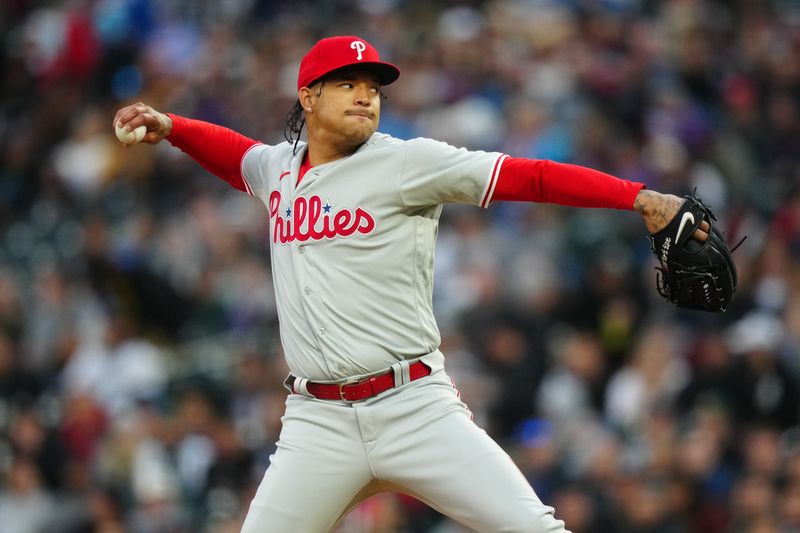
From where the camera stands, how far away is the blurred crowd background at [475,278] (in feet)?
25.2

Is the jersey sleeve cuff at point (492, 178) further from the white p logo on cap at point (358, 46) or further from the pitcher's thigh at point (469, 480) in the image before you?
the pitcher's thigh at point (469, 480)

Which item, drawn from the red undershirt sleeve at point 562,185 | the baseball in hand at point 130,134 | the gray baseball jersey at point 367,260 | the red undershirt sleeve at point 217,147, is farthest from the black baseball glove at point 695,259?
the baseball in hand at point 130,134

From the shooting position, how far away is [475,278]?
9250 millimetres

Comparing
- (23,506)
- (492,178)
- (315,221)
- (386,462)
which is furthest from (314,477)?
(23,506)

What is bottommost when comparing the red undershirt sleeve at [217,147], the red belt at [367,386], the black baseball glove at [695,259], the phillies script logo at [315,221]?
the red belt at [367,386]

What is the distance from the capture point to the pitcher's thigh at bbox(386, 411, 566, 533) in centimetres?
411

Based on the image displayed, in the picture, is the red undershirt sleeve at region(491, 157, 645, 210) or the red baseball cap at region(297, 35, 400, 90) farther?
the red baseball cap at region(297, 35, 400, 90)

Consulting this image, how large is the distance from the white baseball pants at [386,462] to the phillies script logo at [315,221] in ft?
1.79

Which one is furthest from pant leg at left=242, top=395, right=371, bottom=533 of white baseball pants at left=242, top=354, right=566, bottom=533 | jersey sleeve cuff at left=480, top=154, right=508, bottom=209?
jersey sleeve cuff at left=480, top=154, right=508, bottom=209

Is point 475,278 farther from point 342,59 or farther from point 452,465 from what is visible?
point 452,465

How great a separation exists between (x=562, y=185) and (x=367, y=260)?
0.73 m

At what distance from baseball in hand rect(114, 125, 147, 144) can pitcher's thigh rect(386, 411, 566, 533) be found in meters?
1.38

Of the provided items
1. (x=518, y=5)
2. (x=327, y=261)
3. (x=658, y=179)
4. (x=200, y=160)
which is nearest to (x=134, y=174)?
(x=518, y=5)

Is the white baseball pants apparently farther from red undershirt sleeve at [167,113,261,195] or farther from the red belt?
red undershirt sleeve at [167,113,261,195]
